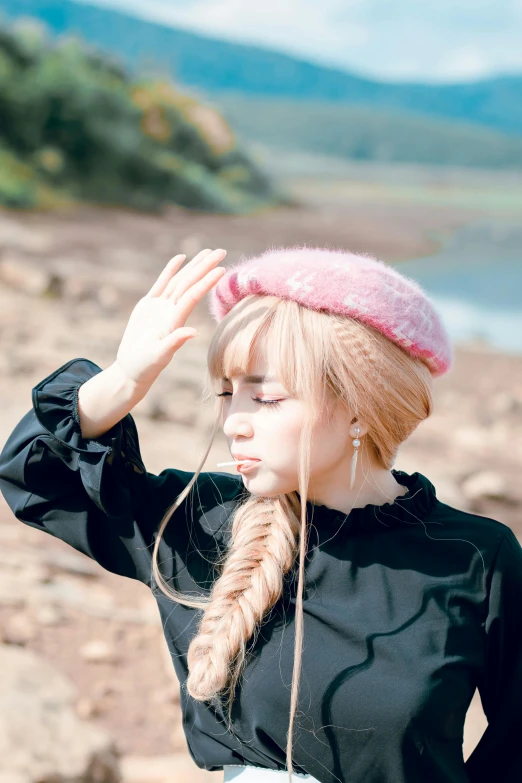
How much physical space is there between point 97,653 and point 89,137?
16.7 metres

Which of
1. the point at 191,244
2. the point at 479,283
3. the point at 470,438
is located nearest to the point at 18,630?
the point at 470,438

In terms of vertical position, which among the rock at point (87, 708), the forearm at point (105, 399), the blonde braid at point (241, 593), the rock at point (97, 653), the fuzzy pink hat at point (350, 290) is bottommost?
the rock at point (87, 708)

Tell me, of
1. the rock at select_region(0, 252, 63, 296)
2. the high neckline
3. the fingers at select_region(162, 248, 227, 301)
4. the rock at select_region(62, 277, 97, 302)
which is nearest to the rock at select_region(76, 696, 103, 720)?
the high neckline

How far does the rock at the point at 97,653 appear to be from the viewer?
3375 millimetres

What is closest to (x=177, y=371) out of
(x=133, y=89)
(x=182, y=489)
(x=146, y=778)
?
(x=146, y=778)

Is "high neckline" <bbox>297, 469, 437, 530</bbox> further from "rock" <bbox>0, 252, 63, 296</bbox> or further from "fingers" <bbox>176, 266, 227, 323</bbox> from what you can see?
"rock" <bbox>0, 252, 63, 296</bbox>

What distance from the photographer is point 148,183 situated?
62.6 ft

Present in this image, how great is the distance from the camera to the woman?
163 centimetres

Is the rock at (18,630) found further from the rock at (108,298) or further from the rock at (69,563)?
the rock at (108,298)

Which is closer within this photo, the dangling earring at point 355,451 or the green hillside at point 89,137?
the dangling earring at point 355,451

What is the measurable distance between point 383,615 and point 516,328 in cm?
1110

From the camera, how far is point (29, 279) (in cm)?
905

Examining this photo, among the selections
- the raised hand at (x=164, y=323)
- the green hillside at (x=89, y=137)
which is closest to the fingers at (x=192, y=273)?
the raised hand at (x=164, y=323)

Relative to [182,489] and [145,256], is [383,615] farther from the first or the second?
[145,256]
